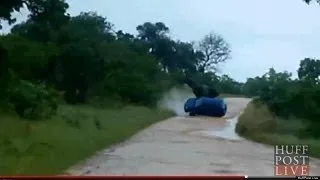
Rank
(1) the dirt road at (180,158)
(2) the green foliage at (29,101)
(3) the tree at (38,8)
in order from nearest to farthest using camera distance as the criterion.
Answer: (1) the dirt road at (180,158)
(3) the tree at (38,8)
(2) the green foliage at (29,101)

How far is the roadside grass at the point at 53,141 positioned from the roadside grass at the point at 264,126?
460cm

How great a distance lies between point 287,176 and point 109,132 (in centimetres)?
1597

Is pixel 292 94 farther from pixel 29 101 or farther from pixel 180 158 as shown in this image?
pixel 180 158

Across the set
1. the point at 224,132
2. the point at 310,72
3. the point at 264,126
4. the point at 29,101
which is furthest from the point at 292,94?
the point at 29,101

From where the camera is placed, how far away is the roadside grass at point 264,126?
22.8m

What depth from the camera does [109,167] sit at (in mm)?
13492

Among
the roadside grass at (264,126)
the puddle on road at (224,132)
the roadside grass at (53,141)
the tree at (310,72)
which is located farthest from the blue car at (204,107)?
the roadside grass at (53,141)

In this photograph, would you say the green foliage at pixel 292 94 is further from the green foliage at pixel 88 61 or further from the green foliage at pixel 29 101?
the green foliage at pixel 29 101

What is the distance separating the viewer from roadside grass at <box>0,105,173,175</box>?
12523 mm

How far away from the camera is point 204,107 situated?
136 feet

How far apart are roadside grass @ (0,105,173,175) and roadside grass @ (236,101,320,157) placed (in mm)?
4605

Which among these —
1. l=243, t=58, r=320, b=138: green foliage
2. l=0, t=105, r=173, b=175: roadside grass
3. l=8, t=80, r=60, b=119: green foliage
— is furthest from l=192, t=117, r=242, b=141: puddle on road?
l=8, t=80, r=60, b=119: green foliage

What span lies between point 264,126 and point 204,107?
1599 centimetres

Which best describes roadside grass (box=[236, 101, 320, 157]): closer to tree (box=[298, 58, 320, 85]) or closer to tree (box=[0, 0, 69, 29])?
tree (box=[298, 58, 320, 85])
